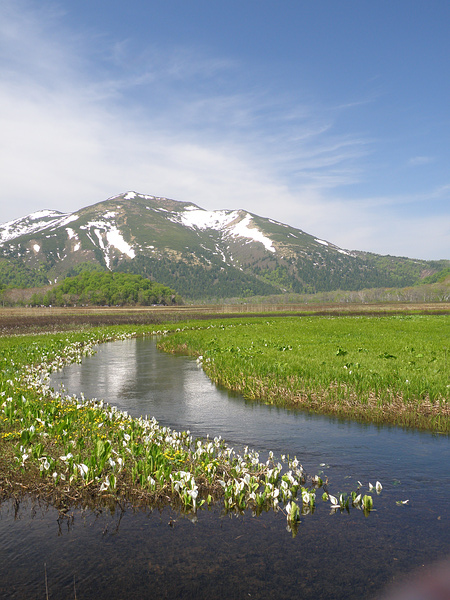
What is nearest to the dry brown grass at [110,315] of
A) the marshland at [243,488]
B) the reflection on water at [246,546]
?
the marshland at [243,488]

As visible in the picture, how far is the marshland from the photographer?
24.5 feet

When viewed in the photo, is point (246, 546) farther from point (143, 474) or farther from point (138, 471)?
point (138, 471)

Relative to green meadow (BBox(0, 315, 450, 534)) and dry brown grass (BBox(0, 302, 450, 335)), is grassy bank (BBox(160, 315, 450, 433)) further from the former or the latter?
dry brown grass (BBox(0, 302, 450, 335))

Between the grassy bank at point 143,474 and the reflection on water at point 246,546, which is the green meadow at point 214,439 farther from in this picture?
the reflection on water at point 246,546

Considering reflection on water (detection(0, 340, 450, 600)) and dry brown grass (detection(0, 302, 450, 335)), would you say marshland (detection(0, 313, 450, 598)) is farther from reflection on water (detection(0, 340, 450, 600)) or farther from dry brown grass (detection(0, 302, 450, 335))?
dry brown grass (detection(0, 302, 450, 335))

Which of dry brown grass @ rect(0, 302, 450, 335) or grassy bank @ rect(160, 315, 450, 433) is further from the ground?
grassy bank @ rect(160, 315, 450, 433)

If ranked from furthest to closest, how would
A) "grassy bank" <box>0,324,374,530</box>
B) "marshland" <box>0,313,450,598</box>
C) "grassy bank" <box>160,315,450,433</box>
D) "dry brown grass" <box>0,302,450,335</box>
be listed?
"dry brown grass" <box>0,302,450,335</box>, "grassy bank" <box>160,315,450,433</box>, "grassy bank" <box>0,324,374,530</box>, "marshland" <box>0,313,450,598</box>

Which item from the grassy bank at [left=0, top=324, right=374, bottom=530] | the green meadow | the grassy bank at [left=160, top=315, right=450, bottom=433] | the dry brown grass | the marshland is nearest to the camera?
the marshland

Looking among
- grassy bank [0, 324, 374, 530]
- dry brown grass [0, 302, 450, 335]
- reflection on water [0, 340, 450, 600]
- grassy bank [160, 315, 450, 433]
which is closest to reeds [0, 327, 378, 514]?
grassy bank [0, 324, 374, 530]

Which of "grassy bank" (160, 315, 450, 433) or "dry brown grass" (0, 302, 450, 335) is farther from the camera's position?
"dry brown grass" (0, 302, 450, 335)

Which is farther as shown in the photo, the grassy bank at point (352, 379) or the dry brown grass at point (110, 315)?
the dry brown grass at point (110, 315)

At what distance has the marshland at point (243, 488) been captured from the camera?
7457mm

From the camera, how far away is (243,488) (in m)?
9.79

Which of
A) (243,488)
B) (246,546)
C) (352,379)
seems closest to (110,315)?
(352,379)
